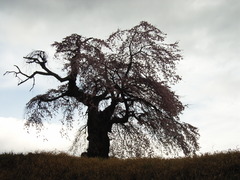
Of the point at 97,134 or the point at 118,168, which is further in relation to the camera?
the point at 97,134

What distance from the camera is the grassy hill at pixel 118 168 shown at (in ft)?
42.7

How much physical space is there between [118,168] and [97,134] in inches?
278

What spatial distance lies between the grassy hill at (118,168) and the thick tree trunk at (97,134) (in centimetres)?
404

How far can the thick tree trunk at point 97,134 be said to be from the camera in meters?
21.3

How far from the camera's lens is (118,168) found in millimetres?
14773

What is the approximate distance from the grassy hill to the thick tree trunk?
13.2ft

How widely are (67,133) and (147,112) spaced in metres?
5.36

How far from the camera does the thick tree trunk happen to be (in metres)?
21.3

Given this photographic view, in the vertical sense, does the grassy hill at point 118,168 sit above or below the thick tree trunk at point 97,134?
below

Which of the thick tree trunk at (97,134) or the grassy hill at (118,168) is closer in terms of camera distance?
the grassy hill at (118,168)

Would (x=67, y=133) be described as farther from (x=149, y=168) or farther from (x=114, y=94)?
(x=149, y=168)

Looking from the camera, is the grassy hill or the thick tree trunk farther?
the thick tree trunk

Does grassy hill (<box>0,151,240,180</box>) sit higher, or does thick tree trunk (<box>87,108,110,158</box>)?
thick tree trunk (<box>87,108,110,158</box>)

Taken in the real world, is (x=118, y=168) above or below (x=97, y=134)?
below
